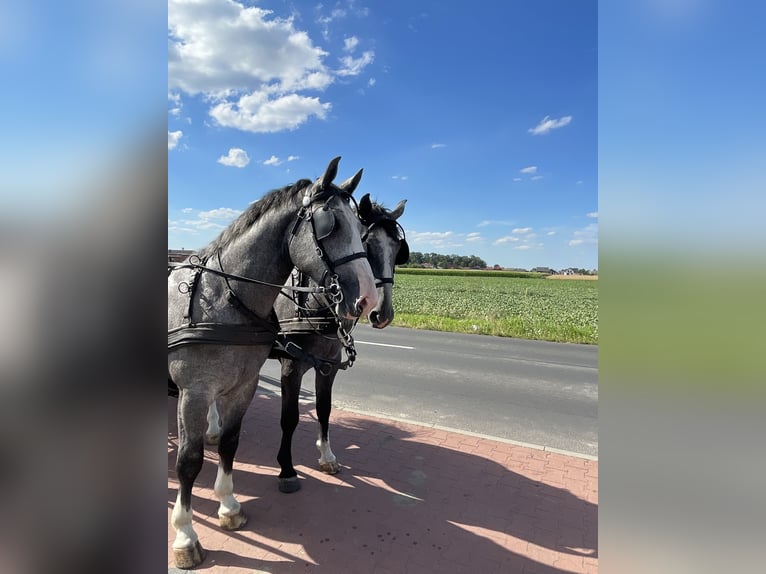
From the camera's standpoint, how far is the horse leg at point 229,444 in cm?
275

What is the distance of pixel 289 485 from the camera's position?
11.1 ft

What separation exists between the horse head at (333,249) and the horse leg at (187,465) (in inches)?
42.5

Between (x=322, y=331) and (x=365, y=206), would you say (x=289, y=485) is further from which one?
(x=365, y=206)

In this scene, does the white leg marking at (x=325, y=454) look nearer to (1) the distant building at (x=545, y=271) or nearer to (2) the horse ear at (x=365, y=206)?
(2) the horse ear at (x=365, y=206)

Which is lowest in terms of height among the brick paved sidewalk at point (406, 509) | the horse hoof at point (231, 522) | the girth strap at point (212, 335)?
the brick paved sidewalk at point (406, 509)

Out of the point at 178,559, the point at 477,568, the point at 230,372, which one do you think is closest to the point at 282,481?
the point at 178,559

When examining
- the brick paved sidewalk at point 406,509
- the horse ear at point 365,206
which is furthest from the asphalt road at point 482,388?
the horse ear at point 365,206

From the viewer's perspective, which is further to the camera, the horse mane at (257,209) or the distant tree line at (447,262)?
the distant tree line at (447,262)

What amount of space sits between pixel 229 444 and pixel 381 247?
2137 millimetres

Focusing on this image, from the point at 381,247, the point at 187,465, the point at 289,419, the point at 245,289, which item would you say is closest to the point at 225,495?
the point at 187,465

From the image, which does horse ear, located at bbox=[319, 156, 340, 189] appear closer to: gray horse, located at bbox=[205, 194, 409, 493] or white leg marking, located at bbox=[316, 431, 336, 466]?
gray horse, located at bbox=[205, 194, 409, 493]

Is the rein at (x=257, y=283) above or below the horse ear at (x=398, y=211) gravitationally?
below
